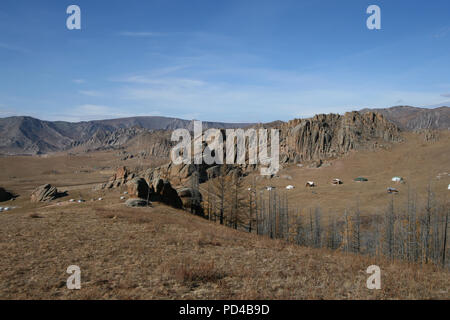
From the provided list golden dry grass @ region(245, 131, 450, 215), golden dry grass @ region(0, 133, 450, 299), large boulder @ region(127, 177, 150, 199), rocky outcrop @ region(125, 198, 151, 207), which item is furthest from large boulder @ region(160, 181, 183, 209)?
golden dry grass @ region(245, 131, 450, 215)

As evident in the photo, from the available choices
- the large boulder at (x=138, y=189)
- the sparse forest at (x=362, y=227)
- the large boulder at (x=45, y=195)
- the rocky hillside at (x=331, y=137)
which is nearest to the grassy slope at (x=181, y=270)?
the large boulder at (x=138, y=189)

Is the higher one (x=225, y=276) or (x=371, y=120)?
(x=371, y=120)

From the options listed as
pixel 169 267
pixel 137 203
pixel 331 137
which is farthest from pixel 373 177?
pixel 169 267

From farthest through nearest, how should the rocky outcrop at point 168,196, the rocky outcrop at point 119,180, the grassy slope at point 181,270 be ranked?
the rocky outcrop at point 119,180, the rocky outcrop at point 168,196, the grassy slope at point 181,270

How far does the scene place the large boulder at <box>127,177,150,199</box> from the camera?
39.5 m

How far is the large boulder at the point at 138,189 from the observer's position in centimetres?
3950

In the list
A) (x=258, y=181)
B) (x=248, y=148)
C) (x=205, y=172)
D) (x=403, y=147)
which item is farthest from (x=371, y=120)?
(x=205, y=172)

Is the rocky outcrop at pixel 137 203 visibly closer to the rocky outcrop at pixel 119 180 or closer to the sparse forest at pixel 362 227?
the sparse forest at pixel 362 227

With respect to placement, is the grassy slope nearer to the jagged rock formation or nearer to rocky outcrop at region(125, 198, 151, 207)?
rocky outcrop at region(125, 198, 151, 207)

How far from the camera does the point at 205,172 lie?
121062 mm

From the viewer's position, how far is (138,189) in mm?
39688

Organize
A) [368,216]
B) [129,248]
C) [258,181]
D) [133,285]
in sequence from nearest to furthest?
[133,285], [129,248], [368,216], [258,181]

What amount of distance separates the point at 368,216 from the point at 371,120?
131 metres
